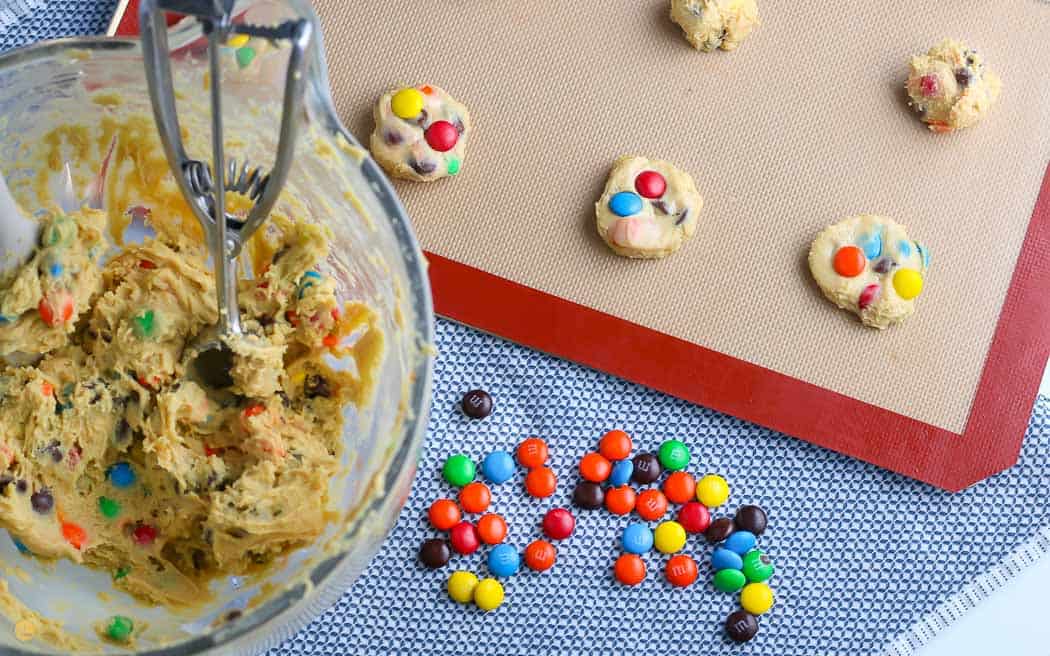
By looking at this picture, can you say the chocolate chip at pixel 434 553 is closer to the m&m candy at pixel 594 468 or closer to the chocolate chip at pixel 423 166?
the m&m candy at pixel 594 468

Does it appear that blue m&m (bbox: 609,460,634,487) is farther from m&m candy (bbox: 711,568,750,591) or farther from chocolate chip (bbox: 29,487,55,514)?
chocolate chip (bbox: 29,487,55,514)

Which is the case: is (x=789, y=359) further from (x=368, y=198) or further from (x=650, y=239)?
(x=368, y=198)

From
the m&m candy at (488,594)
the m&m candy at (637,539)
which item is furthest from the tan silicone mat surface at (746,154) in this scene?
the m&m candy at (488,594)

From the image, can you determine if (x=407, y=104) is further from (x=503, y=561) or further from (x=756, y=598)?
(x=756, y=598)

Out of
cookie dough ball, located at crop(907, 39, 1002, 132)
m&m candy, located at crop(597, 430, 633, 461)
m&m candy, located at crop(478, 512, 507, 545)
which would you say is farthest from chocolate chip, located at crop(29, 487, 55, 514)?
cookie dough ball, located at crop(907, 39, 1002, 132)

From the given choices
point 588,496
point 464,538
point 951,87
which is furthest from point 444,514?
point 951,87
